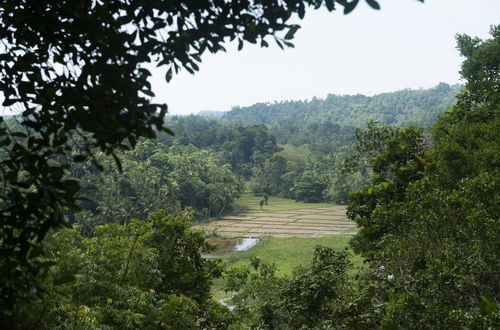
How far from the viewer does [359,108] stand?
365 ft

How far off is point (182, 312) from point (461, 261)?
3397 mm

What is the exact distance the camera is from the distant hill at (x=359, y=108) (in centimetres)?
9700

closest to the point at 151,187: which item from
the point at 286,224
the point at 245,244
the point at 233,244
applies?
the point at 233,244

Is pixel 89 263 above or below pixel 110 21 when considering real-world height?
below

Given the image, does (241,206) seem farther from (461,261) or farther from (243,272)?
(461,261)

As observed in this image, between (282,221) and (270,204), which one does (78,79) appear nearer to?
(282,221)

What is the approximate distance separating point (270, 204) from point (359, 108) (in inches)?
2680

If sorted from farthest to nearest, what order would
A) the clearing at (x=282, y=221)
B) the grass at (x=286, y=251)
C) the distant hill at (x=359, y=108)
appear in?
the distant hill at (x=359, y=108) → the clearing at (x=282, y=221) → the grass at (x=286, y=251)

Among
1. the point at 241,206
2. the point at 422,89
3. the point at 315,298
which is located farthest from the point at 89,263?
the point at 422,89

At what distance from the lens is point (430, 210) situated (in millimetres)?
6184

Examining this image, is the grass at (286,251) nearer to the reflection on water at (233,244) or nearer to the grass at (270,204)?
the reflection on water at (233,244)

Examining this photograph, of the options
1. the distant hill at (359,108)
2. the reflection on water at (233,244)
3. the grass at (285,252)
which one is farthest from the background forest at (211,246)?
the distant hill at (359,108)

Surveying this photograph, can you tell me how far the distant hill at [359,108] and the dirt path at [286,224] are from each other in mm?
37637

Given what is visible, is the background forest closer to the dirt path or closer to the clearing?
the dirt path
